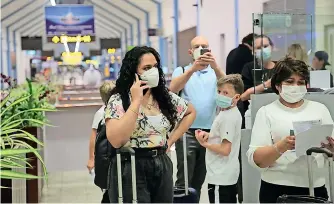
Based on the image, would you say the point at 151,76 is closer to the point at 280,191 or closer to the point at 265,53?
the point at 280,191

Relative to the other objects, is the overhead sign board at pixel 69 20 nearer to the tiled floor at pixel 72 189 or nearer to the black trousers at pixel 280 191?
the tiled floor at pixel 72 189

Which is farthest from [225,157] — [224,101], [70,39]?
[70,39]

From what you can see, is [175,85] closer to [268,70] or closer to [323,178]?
[268,70]

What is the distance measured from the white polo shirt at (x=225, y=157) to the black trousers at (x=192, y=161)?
354mm

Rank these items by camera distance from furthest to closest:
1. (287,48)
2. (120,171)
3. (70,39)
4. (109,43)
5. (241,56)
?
1. (109,43)
2. (70,39)
3. (241,56)
4. (287,48)
5. (120,171)

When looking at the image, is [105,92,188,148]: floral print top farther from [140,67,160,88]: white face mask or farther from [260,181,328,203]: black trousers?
[260,181,328,203]: black trousers

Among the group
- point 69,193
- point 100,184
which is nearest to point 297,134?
point 100,184

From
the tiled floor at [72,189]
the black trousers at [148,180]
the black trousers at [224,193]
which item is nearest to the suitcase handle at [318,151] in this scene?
the black trousers at [148,180]

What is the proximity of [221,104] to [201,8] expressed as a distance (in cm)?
817

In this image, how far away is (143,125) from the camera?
2.59 metres

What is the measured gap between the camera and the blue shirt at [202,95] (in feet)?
13.7

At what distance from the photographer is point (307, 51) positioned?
14.1 feet

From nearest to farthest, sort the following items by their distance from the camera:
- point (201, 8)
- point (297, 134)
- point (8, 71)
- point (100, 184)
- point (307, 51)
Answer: point (297, 134)
point (100, 184)
point (307, 51)
point (201, 8)
point (8, 71)

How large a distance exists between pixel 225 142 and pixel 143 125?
1277mm
